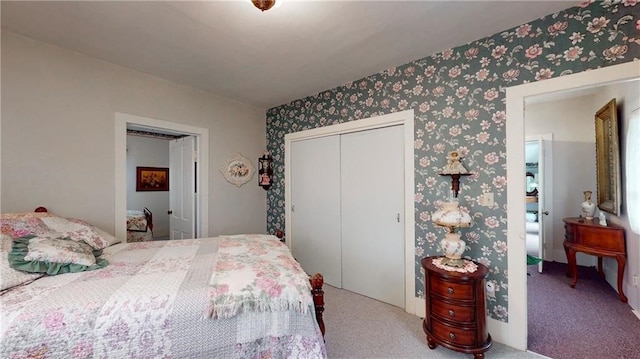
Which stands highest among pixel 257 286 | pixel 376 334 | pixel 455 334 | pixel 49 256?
pixel 49 256

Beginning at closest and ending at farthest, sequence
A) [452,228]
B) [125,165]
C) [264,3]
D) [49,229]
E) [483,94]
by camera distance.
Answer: [264,3] → [49,229] → [452,228] → [483,94] → [125,165]

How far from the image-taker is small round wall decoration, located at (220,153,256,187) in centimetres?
359

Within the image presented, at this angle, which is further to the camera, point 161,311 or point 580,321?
point 580,321

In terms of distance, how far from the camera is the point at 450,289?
1881 mm

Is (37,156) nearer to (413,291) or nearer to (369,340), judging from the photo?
(369,340)

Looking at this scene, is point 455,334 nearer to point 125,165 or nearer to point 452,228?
point 452,228

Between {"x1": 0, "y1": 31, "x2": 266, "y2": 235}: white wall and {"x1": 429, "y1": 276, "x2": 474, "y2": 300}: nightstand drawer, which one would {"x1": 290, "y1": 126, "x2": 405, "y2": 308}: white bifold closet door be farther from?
{"x1": 0, "y1": 31, "x2": 266, "y2": 235}: white wall

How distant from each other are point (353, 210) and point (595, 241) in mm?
2710

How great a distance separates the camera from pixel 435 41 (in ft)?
7.13

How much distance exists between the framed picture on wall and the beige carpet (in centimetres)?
523

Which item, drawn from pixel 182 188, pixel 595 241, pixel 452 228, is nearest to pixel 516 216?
pixel 452 228

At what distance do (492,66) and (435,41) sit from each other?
1.62 ft

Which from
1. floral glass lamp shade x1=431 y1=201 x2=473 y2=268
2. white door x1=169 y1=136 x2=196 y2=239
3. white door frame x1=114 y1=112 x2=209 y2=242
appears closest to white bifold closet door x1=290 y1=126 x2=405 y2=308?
floral glass lamp shade x1=431 y1=201 x2=473 y2=268

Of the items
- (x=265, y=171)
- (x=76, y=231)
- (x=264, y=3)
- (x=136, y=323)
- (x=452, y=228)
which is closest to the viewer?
(x=136, y=323)
